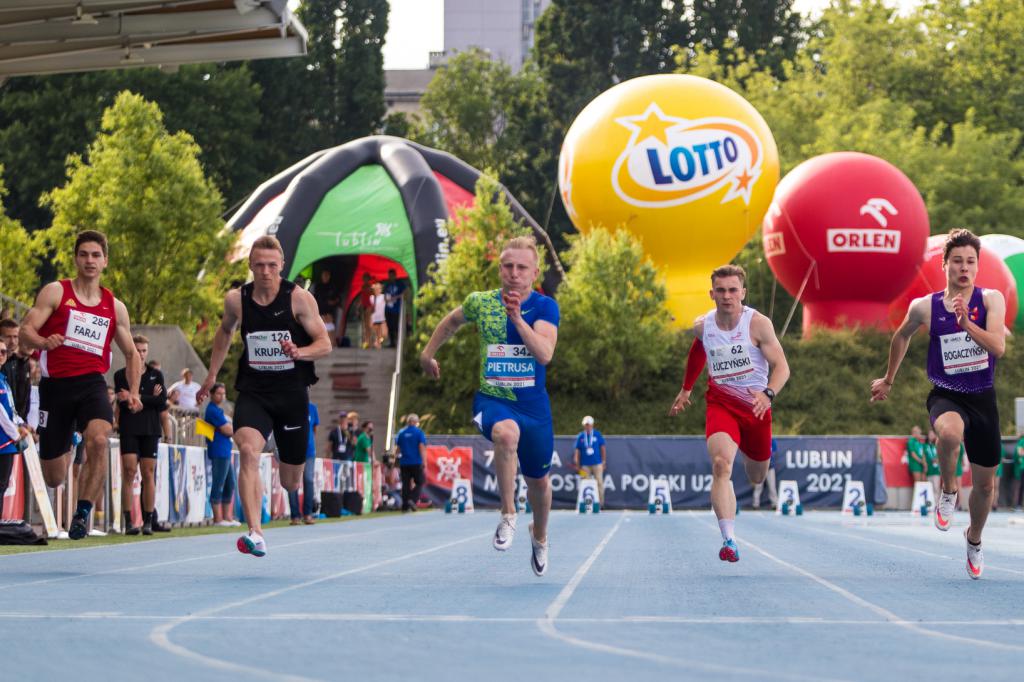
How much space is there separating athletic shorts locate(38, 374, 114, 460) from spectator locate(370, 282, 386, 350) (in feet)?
118

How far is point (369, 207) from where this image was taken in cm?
→ 5078

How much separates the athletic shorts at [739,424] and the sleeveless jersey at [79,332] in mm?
4641

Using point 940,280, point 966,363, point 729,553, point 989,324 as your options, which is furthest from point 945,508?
point 940,280

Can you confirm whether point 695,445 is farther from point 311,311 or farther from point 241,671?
point 241,671

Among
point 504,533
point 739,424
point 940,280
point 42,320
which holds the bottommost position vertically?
point 504,533

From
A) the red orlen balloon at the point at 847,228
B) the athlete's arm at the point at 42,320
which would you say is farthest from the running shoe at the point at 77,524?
the red orlen balloon at the point at 847,228

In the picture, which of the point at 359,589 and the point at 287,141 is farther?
the point at 287,141

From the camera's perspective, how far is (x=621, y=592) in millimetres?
9562

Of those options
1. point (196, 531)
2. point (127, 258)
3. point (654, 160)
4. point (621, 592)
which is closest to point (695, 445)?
point (654, 160)

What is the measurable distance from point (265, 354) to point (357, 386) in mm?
35826

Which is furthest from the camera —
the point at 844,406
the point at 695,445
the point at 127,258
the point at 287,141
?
the point at 287,141

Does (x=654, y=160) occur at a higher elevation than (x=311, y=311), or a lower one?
higher

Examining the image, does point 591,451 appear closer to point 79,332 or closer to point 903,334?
point 79,332

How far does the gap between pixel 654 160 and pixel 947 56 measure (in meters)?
36.1
